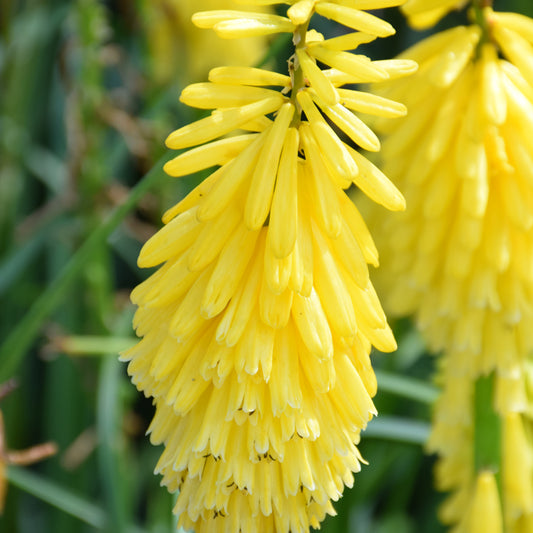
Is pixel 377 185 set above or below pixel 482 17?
below

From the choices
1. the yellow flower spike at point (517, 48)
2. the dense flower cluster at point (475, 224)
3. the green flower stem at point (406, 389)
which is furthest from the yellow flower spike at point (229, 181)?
the green flower stem at point (406, 389)

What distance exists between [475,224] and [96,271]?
126 cm

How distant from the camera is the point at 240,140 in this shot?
1081 mm

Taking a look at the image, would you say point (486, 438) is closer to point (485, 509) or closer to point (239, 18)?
point (485, 509)

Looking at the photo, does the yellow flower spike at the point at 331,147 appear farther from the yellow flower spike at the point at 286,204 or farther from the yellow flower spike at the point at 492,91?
the yellow flower spike at the point at 492,91

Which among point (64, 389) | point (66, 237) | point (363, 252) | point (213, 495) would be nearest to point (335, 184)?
point (363, 252)

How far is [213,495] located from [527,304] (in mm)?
771

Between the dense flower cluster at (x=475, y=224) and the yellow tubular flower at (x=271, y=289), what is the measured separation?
1.44 ft

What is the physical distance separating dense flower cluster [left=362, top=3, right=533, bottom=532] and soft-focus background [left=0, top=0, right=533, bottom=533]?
9.2 inches

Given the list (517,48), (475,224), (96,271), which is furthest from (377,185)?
(96,271)

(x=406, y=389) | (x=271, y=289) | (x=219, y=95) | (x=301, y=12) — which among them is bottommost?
(x=406, y=389)

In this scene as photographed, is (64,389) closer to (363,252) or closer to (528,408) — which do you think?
(528,408)

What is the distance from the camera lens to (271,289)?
3.25ft

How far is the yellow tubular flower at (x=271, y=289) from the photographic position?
1007 mm
